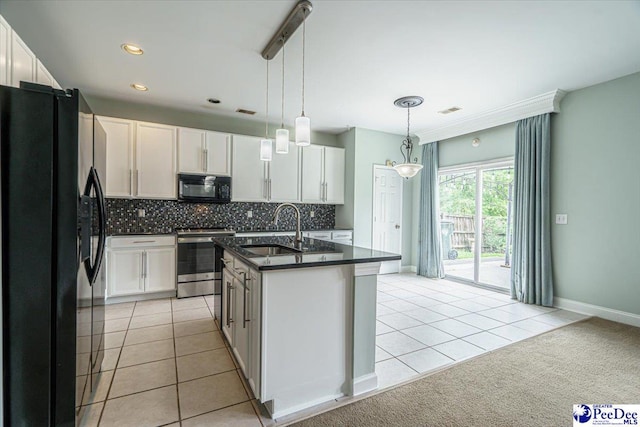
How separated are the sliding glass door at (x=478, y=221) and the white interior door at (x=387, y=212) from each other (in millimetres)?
818

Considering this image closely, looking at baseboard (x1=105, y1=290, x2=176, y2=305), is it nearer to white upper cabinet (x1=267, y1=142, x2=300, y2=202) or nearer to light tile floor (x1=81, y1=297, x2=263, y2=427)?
light tile floor (x1=81, y1=297, x2=263, y2=427)

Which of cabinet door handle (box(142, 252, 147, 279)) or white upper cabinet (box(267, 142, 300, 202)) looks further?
white upper cabinet (box(267, 142, 300, 202))

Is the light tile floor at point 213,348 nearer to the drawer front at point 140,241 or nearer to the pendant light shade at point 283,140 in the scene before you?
the drawer front at point 140,241

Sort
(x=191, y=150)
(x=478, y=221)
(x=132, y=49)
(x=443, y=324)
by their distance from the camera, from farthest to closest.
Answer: (x=478, y=221), (x=191, y=150), (x=443, y=324), (x=132, y=49)

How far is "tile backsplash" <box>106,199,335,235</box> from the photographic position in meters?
4.23

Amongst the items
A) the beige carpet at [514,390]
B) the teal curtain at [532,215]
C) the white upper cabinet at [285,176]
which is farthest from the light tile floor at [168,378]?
the teal curtain at [532,215]

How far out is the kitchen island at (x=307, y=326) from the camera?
173 cm

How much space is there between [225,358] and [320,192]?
3.47 metres

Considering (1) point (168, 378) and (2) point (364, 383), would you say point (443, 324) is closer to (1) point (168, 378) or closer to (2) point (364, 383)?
(2) point (364, 383)

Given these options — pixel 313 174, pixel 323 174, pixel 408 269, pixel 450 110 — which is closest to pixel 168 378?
pixel 313 174

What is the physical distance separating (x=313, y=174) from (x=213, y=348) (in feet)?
11.2

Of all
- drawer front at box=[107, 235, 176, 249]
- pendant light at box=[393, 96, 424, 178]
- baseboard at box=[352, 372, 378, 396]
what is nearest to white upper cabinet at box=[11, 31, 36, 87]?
drawer front at box=[107, 235, 176, 249]

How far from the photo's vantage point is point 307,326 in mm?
1829

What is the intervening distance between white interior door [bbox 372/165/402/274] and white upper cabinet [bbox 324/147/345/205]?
2.12 ft
